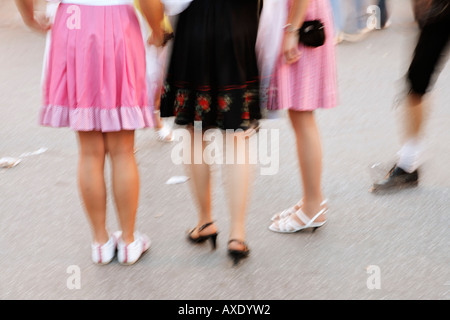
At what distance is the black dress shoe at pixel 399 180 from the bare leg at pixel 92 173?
5.42ft

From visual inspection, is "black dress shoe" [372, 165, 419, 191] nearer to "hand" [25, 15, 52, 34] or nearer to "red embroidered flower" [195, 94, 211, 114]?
"red embroidered flower" [195, 94, 211, 114]

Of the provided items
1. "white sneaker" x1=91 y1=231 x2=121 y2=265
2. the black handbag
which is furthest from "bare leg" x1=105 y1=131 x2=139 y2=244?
the black handbag

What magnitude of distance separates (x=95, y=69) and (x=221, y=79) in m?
0.54

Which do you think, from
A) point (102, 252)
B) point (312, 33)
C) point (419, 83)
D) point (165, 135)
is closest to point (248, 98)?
point (312, 33)

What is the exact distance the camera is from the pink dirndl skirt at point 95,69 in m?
2.70

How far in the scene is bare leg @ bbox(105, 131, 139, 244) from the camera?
2.90m

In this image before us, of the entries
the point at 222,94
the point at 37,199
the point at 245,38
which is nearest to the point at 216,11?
the point at 245,38

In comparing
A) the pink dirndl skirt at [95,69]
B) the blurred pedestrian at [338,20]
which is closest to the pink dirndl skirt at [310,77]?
the pink dirndl skirt at [95,69]

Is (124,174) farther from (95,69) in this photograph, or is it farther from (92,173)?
(95,69)

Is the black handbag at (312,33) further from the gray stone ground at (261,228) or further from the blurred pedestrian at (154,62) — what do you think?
the gray stone ground at (261,228)

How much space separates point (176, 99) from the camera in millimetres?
2906

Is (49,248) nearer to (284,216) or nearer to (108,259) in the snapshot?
(108,259)

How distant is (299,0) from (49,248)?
5.70 ft

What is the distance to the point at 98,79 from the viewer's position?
8.97ft
